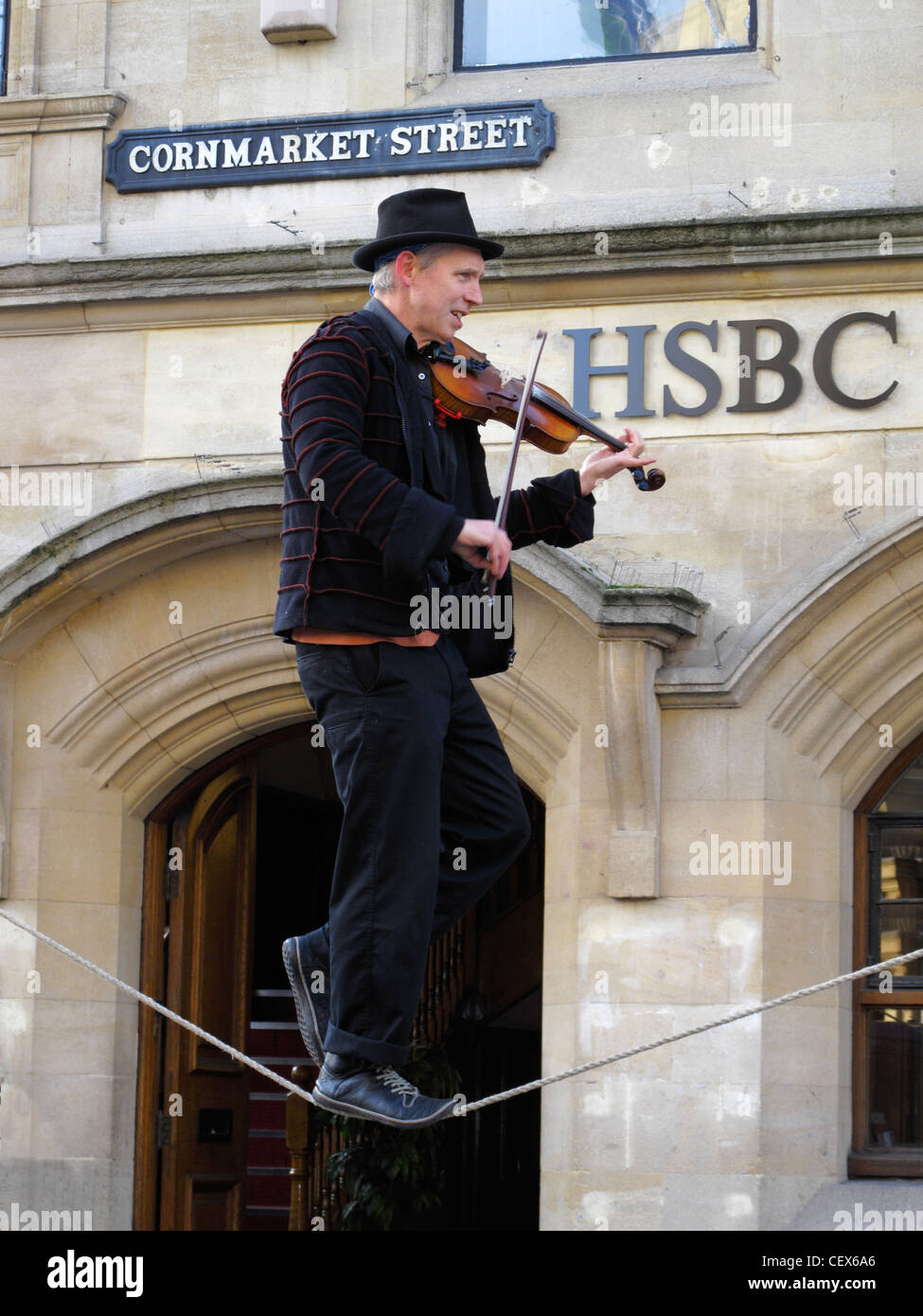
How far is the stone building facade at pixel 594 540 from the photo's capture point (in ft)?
24.5

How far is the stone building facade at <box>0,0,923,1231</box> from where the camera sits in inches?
295

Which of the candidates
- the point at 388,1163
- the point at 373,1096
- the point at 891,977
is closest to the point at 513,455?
the point at 373,1096

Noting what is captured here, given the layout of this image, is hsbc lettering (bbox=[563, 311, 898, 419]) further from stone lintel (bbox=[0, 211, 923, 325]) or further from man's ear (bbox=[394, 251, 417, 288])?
man's ear (bbox=[394, 251, 417, 288])

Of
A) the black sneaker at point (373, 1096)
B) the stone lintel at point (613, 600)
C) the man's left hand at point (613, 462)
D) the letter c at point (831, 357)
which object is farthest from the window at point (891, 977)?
the black sneaker at point (373, 1096)

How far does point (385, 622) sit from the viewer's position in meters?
4.25

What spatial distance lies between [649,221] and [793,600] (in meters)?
1.36

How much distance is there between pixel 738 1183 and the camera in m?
7.33

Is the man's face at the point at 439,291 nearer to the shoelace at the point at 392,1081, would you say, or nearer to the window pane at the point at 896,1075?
the shoelace at the point at 392,1081

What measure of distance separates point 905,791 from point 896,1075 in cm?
95

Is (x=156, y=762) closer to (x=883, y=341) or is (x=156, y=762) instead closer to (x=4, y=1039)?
(x=4, y=1039)

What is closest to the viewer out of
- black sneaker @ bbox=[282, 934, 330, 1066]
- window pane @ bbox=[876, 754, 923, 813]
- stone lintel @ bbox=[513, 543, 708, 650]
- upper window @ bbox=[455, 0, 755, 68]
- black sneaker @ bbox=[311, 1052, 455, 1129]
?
black sneaker @ bbox=[311, 1052, 455, 1129]

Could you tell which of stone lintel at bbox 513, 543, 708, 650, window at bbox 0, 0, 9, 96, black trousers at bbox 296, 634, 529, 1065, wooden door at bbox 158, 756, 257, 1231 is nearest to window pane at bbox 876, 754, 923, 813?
stone lintel at bbox 513, 543, 708, 650

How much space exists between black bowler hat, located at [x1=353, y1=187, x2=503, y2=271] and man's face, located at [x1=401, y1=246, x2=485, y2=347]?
3 centimetres

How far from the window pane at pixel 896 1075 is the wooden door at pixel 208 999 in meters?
2.57
